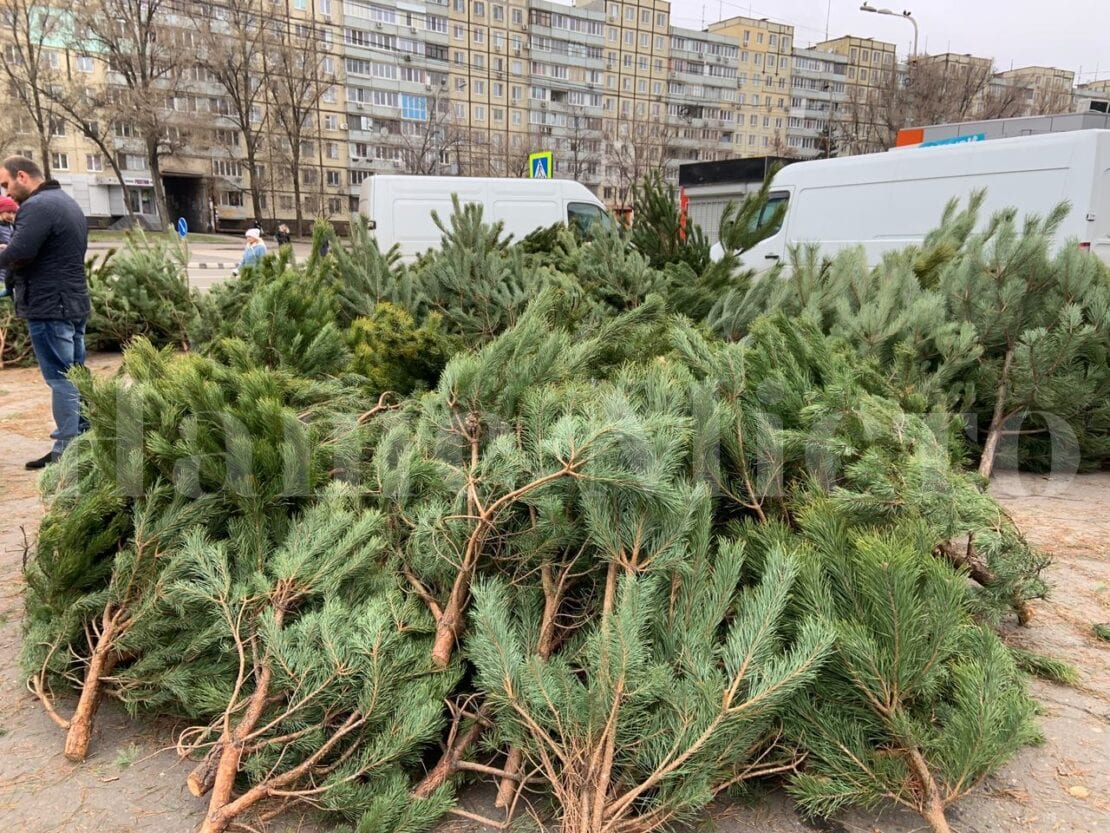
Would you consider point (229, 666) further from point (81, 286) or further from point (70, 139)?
point (70, 139)

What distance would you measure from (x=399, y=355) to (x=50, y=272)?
3246 mm

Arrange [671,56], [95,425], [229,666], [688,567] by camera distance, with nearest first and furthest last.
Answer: [688,567], [229,666], [95,425], [671,56]

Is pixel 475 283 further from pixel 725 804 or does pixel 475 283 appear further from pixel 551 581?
pixel 725 804

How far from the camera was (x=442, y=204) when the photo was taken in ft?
44.6

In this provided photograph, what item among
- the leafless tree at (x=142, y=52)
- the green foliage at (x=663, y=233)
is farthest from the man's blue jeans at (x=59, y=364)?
the leafless tree at (x=142, y=52)

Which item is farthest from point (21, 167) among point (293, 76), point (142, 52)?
point (293, 76)

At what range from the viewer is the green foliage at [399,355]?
139 inches

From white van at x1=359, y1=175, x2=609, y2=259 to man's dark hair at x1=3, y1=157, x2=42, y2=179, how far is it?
788cm

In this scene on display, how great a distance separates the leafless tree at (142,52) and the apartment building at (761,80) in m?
54.0

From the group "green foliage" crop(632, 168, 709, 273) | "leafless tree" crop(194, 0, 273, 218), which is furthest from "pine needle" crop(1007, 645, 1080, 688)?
"leafless tree" crop(194, 0, 273, 218)

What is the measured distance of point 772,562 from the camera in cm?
197

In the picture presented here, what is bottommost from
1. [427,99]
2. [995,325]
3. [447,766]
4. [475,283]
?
[447,766]

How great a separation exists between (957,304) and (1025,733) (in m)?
3.47

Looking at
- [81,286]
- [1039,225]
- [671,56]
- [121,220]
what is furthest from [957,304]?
[671,56]
